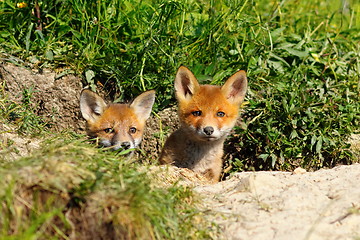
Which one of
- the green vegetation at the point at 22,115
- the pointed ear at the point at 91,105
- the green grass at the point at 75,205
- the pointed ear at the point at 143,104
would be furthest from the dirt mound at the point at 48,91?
the green grass at the point at 75,205

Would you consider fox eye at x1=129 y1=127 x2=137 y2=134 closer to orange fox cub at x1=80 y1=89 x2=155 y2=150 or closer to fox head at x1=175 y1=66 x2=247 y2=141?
orange fox cub at x1=80 y1=89 x2=155 y2=150

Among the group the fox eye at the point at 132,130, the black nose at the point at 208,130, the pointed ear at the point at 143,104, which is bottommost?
the fox eye at the point at 132,130

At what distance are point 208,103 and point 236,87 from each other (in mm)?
455

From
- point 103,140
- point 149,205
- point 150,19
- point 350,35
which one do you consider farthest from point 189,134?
point 350,35

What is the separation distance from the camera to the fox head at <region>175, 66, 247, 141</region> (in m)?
5.21

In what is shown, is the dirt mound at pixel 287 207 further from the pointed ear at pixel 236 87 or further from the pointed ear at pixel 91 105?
the pointed ear at pixel 91 105

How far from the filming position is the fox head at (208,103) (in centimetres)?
521

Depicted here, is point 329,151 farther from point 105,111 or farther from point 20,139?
point 20,139

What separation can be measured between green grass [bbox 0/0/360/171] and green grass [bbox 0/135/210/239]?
2865 mm

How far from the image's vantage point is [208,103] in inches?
209

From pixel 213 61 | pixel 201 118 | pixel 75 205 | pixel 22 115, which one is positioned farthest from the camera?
pixel 213 61

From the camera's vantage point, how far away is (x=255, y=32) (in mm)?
6609

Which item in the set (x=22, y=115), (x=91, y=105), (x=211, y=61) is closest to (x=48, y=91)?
(x=22, y=115)

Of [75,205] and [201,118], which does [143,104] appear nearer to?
[201,118]
